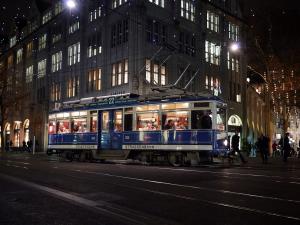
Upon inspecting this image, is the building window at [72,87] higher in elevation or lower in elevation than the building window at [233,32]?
lower

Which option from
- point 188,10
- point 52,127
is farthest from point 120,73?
point 188,10

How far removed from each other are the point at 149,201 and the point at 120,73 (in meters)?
29.2

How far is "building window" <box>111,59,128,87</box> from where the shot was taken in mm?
37781

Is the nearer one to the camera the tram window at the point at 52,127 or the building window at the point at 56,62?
the tram window at the point at 52,127

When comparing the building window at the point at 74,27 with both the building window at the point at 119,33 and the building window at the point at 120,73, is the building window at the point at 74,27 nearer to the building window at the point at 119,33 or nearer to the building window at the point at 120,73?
the building window at the point at 119,33

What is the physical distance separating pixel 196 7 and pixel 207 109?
24.7 metres

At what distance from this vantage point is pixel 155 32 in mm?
38500

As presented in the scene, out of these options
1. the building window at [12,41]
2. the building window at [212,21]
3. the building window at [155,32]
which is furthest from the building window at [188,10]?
the building window at [12,41]

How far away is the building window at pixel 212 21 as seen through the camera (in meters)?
45.4

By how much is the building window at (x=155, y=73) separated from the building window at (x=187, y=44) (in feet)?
12.4

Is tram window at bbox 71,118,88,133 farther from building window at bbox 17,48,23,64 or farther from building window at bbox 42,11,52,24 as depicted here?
building window at bbox 17,48,23,64

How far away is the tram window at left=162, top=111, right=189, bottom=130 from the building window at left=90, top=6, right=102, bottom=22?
22043 millimetres

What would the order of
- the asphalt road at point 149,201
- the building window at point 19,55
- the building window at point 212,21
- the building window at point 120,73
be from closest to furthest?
the asphalt road at point 149,201 < the building window at point 120,73 < the building window at point 212,21 < the building window at point 19,55

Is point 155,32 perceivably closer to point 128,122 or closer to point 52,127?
point 52,127
